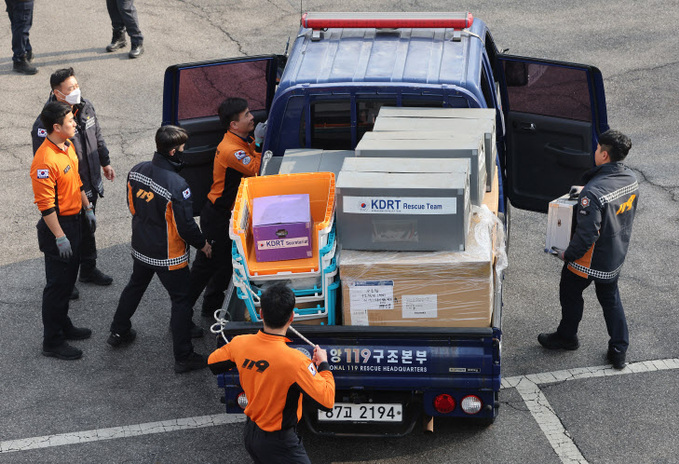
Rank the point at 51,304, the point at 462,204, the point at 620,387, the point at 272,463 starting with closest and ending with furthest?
1. the point at 272,463
2. the point at 462,204
3. the point at 620,387
4. the point at 51,304

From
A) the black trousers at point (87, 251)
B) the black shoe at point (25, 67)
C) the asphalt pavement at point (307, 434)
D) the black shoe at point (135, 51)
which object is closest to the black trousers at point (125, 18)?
the black shoe at point (135, 51)

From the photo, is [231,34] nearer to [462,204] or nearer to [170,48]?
[170,48]

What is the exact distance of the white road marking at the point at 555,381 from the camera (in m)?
5.93

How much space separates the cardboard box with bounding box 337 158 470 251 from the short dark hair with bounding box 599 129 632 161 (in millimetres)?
1412

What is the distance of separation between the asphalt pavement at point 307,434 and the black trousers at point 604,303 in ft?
0.88

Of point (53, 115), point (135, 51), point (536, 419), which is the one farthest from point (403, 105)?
point (135, 51)

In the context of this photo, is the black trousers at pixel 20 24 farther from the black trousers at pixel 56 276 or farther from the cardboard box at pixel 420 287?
the cardboard box at pixel 420 287

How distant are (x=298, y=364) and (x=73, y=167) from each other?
3211 mm

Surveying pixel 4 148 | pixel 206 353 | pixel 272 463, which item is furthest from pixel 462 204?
pixel 4 148

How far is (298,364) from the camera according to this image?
453cm

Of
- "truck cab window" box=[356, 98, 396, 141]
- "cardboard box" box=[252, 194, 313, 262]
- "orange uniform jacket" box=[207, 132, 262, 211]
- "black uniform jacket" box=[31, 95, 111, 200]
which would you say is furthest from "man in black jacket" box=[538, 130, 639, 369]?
"black uniform jacket" box=[31, 95, 111, 200]

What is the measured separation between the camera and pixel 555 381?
655 cm

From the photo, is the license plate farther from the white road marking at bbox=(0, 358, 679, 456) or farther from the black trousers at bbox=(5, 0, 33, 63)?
the black trousers at bbox=(5, 0, 33, 63)

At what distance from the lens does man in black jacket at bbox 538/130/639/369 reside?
6.18 m
